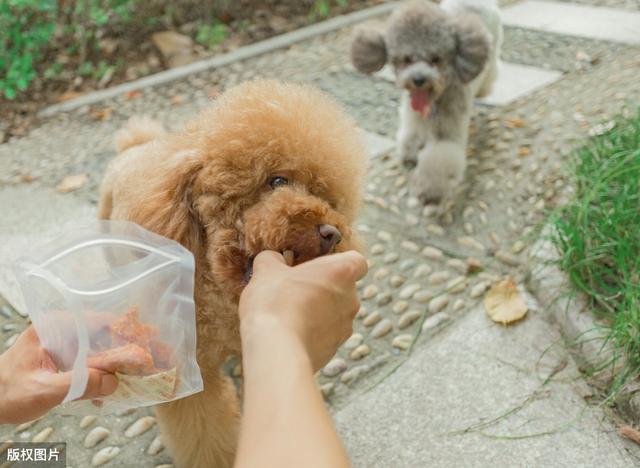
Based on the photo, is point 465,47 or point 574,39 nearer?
point 465,47

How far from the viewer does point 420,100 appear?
116 inches

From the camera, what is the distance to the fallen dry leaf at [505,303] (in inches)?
84.7

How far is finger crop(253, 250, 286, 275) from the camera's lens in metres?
1.09

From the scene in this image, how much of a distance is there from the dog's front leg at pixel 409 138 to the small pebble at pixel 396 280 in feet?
2.95

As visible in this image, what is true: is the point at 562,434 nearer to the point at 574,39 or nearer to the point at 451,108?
the point at 451,108

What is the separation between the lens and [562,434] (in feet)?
5.63

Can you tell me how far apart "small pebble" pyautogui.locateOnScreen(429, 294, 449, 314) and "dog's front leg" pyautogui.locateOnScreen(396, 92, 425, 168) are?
1.03 m

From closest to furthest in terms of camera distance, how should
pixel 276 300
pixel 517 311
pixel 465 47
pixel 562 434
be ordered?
pixel 276 300 → pixel 562 434 → pixel 517 311 → pixel 465 47

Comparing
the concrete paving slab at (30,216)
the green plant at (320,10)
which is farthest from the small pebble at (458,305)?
the green plant at (320,10)

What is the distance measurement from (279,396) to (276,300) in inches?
7.5

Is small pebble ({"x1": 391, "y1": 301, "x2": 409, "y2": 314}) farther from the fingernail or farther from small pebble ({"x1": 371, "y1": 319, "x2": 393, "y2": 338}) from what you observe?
the fingernail

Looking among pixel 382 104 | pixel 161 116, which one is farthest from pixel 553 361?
pixel 161 116

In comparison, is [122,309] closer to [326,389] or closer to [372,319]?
[326,389]

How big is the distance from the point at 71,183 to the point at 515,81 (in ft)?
9.31
